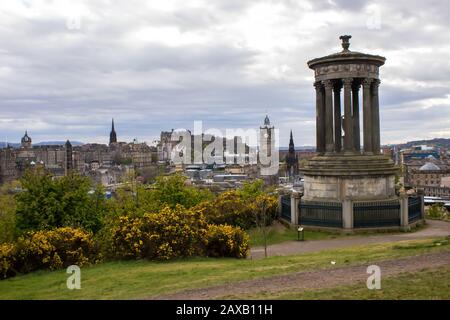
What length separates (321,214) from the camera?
22.2 m

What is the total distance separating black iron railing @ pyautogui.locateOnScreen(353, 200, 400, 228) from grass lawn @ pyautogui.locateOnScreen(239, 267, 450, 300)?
11.4m

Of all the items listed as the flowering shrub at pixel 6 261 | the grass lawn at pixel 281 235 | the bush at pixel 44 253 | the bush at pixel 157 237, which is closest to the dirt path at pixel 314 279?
the bush at pixel 157 237

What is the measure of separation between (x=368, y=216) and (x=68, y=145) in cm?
16403

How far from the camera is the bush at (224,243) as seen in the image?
1675 centimetres

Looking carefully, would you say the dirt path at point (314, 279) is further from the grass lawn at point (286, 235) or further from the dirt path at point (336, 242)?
the grass lawn at point (286, 235)

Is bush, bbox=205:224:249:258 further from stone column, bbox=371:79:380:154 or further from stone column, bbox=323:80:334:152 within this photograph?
stone column, bbox=371:79:380:154

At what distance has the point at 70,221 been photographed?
20.8m

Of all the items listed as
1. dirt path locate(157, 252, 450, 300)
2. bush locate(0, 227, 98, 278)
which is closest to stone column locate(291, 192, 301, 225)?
bush locate(0, 227, 98, 278)

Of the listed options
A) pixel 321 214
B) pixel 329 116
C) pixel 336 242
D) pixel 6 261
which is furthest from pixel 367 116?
pixel 6 261

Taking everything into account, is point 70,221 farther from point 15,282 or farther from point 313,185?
point 313,185

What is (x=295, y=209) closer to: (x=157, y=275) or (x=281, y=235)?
(x=281, y=235)

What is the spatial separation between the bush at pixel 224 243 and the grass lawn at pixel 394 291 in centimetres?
741

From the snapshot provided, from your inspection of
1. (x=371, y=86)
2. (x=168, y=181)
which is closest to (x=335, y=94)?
(x=371, y=86)

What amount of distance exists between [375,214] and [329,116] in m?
5.87
